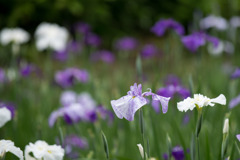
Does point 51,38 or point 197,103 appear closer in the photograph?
point 197,103

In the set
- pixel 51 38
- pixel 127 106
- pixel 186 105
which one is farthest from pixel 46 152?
pixel 51 38

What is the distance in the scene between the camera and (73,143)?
2135 mm

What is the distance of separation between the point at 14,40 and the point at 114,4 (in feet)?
14.5

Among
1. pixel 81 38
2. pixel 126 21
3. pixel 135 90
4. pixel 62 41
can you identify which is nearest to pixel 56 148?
pixel 135 90

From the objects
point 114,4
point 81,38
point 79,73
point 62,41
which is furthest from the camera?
point 114,4

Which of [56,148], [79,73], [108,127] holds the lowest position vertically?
[56,148]

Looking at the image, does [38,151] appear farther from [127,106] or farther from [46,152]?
[127,106]

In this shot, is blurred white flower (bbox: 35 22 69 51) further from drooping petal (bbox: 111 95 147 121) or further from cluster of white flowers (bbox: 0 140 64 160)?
drooping petal (bbox: 111 95 147 121)

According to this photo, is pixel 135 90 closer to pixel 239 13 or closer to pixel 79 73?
pixel 79 73

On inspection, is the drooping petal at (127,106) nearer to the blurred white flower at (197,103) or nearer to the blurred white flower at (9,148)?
the blurred white flower at (197,103)

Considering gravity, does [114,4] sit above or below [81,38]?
above

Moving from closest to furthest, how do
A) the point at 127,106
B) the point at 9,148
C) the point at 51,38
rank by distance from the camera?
the point at 127,106, the point at 9,148, the point at 51,38

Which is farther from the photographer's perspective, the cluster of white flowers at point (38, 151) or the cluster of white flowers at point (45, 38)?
the cluster of white flowers at point (45, 38)

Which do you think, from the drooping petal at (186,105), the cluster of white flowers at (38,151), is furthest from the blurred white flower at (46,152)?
the drooping petal at (186,105)
